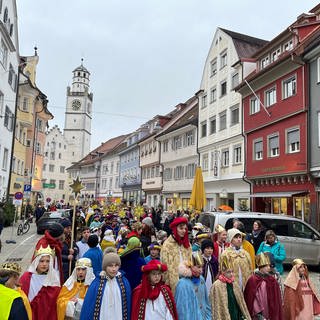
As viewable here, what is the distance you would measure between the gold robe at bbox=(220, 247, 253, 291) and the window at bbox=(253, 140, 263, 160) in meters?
18.2

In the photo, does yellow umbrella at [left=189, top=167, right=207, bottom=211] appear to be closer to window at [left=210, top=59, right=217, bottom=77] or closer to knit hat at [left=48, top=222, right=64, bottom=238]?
knit hat at [left=48, top=222, right=64, bottom=238]

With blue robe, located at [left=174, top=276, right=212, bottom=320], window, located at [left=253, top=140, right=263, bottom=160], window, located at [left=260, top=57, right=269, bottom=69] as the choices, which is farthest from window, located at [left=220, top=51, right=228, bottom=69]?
blue robe, located at [left=174, top=276, right=212, bottom=320]

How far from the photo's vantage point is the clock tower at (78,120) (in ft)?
327

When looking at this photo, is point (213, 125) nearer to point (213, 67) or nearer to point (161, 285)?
point (213, 67)

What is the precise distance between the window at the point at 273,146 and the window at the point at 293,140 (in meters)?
1.16

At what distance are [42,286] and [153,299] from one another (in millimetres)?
1556

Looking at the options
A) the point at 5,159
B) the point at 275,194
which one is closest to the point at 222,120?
the point at 275,194

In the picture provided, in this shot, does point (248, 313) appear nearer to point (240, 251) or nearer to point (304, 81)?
point (240, 251)

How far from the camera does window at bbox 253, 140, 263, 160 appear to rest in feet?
76.6

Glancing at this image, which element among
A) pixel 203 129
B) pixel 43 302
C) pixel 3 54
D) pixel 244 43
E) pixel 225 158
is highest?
pixel 244 43

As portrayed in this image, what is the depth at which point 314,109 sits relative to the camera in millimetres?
18312

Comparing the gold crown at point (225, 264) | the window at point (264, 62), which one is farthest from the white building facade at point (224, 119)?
the gold crown at point (225, 264)

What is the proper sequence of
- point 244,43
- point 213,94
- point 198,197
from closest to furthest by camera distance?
point 198,197 → point 244,43 → point 213,94

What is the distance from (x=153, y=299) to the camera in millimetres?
4230
